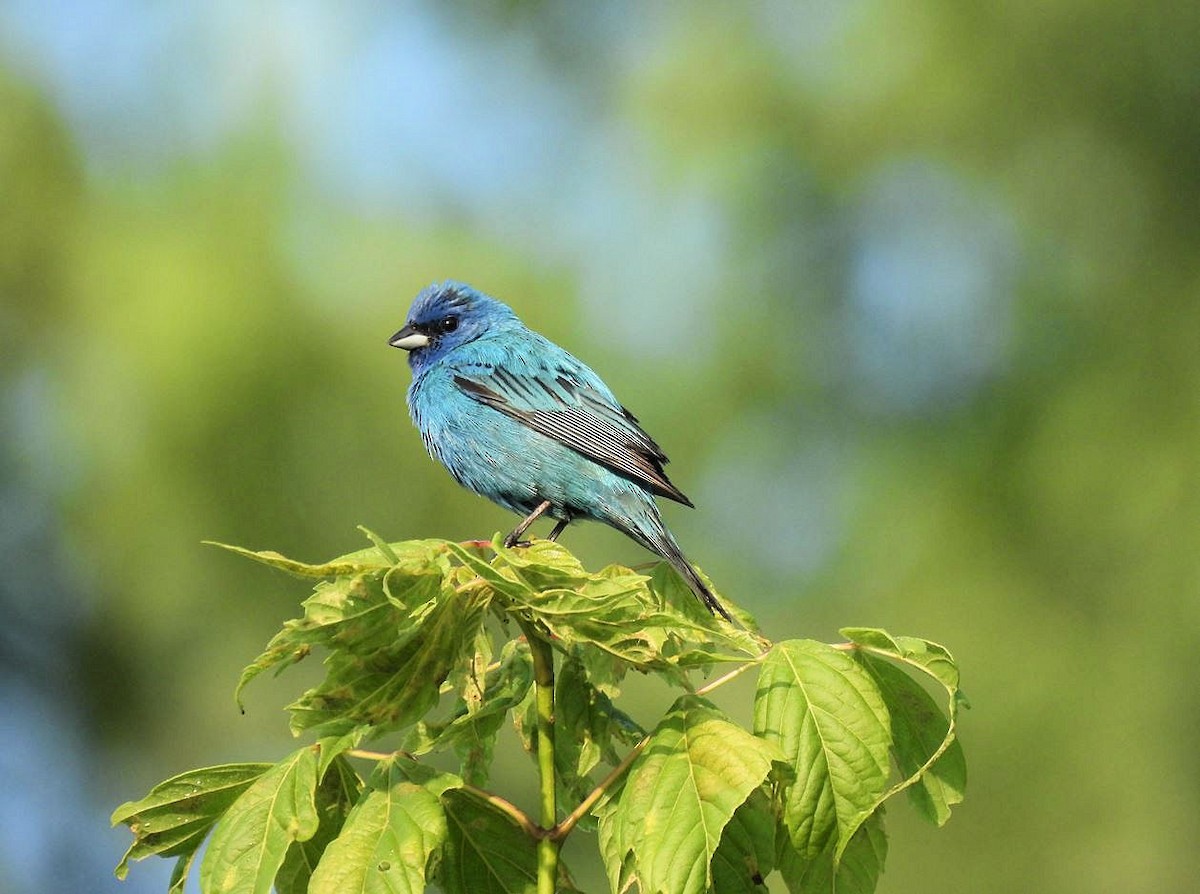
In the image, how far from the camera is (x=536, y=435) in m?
5.13

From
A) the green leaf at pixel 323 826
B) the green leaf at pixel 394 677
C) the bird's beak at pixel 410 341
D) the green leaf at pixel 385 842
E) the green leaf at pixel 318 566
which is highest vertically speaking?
the bird's beak at pixel 410 341

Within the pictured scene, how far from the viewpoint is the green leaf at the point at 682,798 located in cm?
231

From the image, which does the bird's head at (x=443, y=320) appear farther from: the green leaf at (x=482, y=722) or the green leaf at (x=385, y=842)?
the green leaf at (x=385, y=842)

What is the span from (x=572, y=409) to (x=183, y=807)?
2789mm

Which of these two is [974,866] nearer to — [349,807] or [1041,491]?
[1041,491]

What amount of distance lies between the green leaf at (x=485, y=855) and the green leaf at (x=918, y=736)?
2.33ft

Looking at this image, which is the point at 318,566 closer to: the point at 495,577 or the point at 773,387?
the point at 495,577

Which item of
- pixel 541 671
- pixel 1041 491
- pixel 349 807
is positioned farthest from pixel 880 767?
pixel 1041 491

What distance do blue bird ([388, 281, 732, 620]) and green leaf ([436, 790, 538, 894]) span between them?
1.96 m

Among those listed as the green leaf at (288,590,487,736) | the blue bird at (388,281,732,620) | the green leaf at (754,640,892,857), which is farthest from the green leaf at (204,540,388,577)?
the blue bird at (388,281,732,620)

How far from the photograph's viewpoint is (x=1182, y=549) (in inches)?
374

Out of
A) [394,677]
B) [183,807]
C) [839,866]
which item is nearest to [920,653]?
[839,866]

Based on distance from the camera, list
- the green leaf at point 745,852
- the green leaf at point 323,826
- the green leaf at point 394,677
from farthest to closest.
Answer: the green leaf at point 323,826 → the green leaf at point 745,852 → the green leaf at point 394,677

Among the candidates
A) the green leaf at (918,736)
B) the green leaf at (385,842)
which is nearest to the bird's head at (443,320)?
the green leaf at (918,736)
